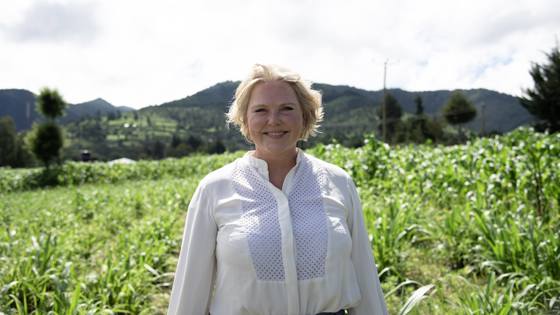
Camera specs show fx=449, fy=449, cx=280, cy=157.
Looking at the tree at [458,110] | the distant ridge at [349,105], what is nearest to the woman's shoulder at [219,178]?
the tree at [458,110]

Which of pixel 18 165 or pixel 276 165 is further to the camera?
pixel 18 165

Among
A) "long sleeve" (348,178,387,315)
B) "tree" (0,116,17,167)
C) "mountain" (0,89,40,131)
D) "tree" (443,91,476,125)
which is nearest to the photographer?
"long sleeve" (348,178,387,315)

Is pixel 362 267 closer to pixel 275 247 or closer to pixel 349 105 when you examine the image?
pixel 275 247

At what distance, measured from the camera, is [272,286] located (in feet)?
5.43

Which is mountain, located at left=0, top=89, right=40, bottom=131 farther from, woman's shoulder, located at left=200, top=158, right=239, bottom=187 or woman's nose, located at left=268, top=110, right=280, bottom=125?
woman's nose, located at left=268, top=110, right=280, bottom=125

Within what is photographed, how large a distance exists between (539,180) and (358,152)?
15.0ft

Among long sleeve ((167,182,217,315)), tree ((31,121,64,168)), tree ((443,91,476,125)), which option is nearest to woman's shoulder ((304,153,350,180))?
long sleeve ((167,182,217,315))

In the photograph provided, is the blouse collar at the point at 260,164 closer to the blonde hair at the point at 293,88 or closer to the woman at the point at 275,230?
the woman at the point at 275,230

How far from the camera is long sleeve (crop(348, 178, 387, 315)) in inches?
73.8

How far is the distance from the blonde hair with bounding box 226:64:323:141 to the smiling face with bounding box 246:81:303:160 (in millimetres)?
24

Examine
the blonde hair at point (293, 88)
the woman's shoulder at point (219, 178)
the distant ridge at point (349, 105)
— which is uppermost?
the distant ridge at point (349, 105)

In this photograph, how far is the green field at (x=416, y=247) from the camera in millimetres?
3150

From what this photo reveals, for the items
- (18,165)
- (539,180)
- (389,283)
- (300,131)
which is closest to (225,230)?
(300,131)

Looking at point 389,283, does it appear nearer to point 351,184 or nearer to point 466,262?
point 466,262
